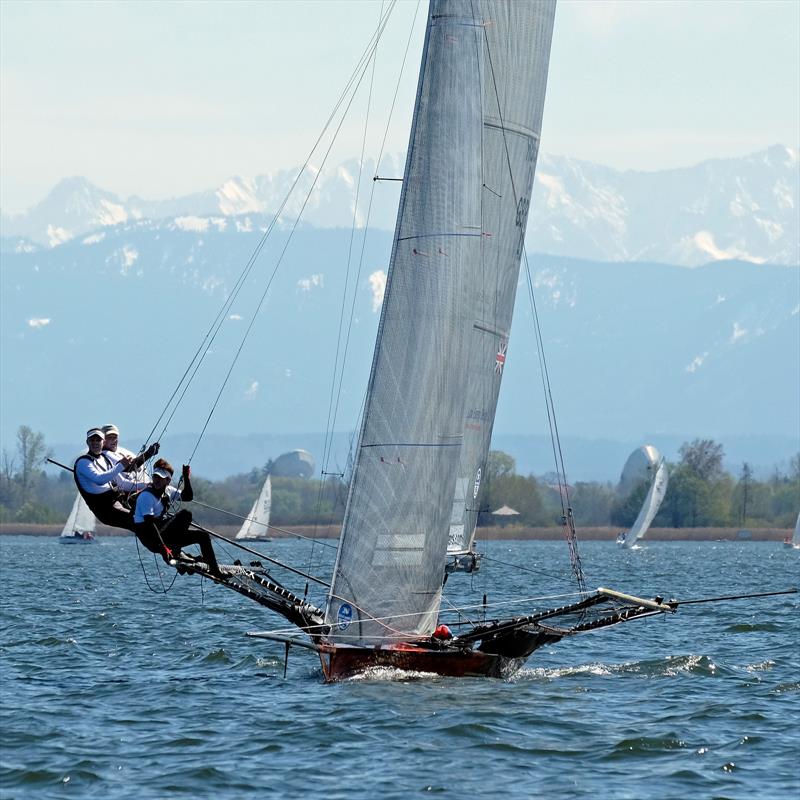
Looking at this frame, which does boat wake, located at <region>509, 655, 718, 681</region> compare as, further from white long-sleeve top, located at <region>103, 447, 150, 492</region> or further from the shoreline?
the shoreline

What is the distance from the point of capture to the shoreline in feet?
456

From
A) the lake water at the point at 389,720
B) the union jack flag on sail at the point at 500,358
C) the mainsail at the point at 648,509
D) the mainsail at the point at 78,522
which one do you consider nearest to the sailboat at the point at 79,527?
the mainsail at the point at 78,522

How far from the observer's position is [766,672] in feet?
94.9

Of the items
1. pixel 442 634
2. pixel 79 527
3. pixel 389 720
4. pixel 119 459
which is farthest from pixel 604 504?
pixel 389 720

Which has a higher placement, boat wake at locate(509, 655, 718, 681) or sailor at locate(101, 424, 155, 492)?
sailor at locate(101, 424, 155, 492)

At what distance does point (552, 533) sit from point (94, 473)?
408ft

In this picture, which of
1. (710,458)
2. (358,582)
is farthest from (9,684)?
(710,458)

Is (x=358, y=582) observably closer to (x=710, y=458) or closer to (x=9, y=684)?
(x=9, y=684)

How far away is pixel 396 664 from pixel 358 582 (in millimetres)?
1331

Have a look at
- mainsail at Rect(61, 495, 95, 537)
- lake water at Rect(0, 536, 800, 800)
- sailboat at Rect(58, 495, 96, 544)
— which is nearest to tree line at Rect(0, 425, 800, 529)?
sailboat at Rect(58, 495, 96, 544)

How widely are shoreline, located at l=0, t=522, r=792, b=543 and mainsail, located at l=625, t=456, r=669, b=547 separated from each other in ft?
54.5

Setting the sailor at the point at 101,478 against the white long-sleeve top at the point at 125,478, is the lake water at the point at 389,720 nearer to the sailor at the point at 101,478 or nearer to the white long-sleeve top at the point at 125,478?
the sailor at the point at 101,478

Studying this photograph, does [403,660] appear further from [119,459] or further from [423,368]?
[119,459]

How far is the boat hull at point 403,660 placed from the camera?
24641 millimetres
